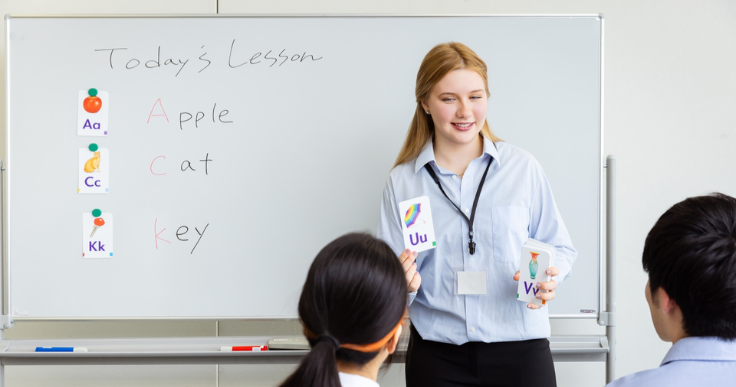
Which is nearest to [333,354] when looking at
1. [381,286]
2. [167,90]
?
[381,286]

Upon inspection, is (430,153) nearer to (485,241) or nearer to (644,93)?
(485,241)

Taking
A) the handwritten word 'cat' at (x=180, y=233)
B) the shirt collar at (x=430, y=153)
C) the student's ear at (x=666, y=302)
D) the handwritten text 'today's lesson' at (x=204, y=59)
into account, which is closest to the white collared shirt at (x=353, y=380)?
the student's ear at (x=666, y=302)

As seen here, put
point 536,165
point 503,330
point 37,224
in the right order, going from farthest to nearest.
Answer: point 37,224 < point 536,165 < point 503,330

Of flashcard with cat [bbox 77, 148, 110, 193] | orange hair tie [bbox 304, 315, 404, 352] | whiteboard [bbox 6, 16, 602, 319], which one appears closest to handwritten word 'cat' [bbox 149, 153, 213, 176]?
whiteboard [bbox 6, 16, 602, 319]

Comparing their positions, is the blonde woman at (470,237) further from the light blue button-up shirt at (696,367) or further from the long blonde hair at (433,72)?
the light blue button-up shirt at (696,367)

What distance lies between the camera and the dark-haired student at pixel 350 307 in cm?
93

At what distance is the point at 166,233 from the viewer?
2193 mm

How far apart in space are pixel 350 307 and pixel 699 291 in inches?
22.3

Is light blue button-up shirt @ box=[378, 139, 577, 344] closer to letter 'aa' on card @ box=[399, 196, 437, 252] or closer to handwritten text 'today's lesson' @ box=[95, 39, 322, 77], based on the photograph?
letter 'aa' on card @ box=[399, 196, 437, 252]

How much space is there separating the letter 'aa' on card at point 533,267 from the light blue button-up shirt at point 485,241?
9 centimetres

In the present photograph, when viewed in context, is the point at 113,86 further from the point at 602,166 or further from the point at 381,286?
the point at 602,166

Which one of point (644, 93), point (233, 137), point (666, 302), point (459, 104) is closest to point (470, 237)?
point (459, 104)

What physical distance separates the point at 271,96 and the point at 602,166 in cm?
131

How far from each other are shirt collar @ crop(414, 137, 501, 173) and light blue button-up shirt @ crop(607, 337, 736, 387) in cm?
82
